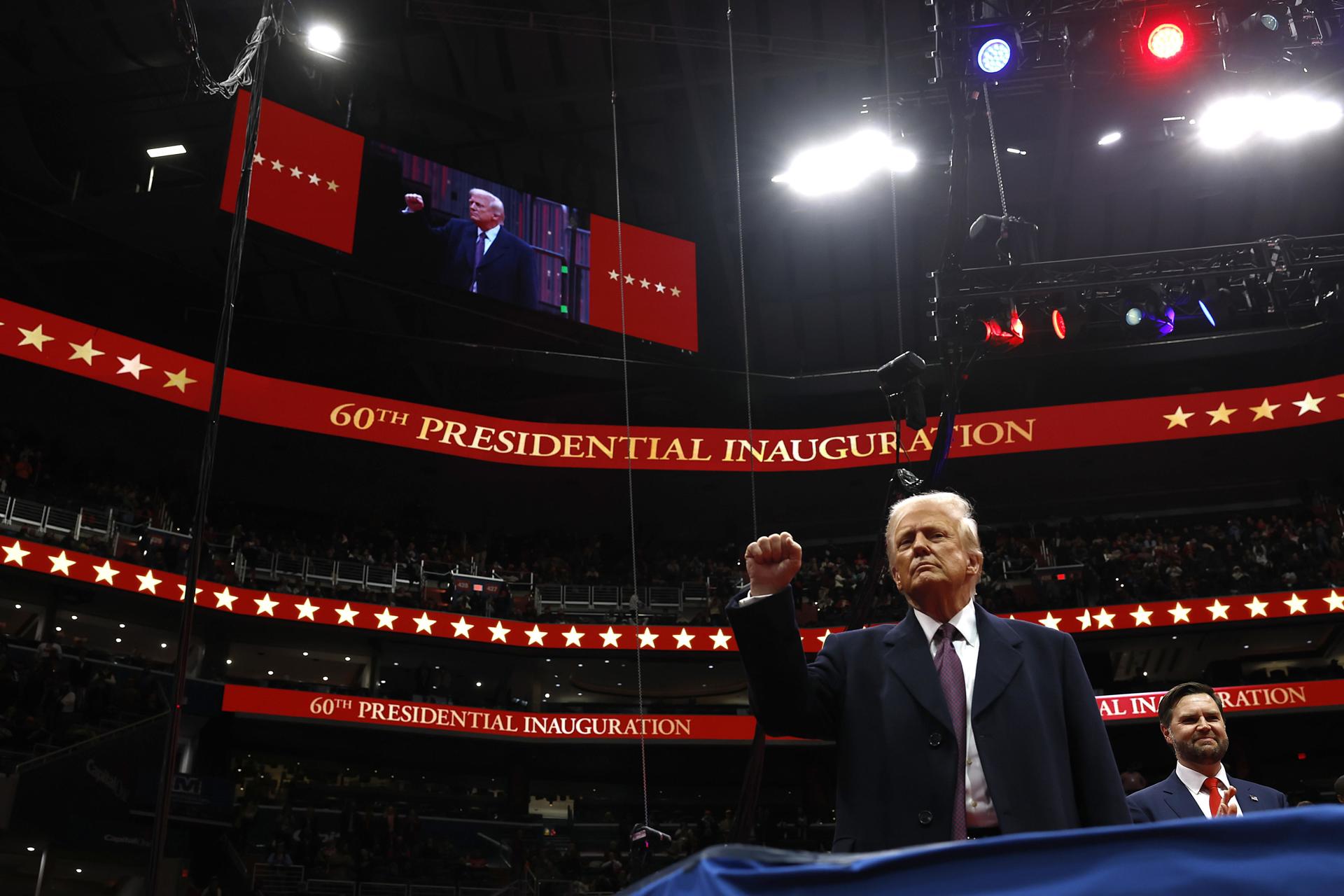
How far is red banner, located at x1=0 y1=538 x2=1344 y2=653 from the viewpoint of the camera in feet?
51.4

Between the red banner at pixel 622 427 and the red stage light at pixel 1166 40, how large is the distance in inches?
400

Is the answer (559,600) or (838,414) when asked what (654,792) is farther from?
(838,414)

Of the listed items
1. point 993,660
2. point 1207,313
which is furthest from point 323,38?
point 993,660

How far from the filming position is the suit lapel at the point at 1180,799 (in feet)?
11.2

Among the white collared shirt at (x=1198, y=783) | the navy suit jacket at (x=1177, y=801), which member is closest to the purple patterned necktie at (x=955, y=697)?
the navy suit jacket at (x=1177, y=801)

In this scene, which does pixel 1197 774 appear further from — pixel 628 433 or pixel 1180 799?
pixel 628 433


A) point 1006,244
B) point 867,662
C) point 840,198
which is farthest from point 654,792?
point 867,662

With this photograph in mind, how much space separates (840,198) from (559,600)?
8.91 metres

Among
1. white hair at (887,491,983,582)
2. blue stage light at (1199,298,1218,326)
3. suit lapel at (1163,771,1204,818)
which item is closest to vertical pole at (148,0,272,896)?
white hair at (887,491,983,582)

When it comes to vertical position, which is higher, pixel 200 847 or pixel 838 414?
pixel 838 414

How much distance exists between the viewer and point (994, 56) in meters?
8.45

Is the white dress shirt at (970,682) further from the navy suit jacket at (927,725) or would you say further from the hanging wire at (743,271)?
the hanging wire at (743,271)

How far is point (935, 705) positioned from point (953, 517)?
1.30 feet

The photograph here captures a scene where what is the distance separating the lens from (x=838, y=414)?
24031 mm
